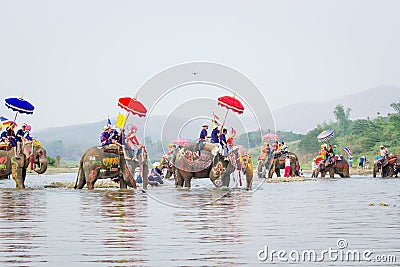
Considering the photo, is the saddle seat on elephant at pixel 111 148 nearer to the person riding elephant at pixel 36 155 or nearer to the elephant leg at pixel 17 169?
the elephant leg at pixel 17 169

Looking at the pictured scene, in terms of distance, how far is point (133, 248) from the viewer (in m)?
11.1

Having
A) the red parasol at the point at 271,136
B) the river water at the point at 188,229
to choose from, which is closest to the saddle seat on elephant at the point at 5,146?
the river water at the point at 188,229

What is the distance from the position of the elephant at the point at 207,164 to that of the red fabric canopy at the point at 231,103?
1.25 m

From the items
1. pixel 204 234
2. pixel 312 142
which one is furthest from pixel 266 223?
pixel 312 142

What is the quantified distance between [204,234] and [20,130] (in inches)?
565

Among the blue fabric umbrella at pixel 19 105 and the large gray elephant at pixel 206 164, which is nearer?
the large gray elephant at pixel 206 164

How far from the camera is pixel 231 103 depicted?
24.2 metres

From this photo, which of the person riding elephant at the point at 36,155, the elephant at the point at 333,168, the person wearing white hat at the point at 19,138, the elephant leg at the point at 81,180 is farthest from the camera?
the elephant at the point at 333,168

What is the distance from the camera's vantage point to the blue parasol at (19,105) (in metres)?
26.5

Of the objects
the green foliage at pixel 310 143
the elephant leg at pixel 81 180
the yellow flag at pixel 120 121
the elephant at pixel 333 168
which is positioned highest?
the green foliage at pixel 310 143

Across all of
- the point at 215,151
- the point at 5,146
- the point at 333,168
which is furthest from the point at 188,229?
the point at 333,168

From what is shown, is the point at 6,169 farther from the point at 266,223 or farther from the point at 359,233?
the point at 359,233

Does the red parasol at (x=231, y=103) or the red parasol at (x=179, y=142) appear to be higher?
the red parasol at (x=231, y=103)

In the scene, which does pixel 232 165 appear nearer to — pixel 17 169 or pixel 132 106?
pixel 132 106
